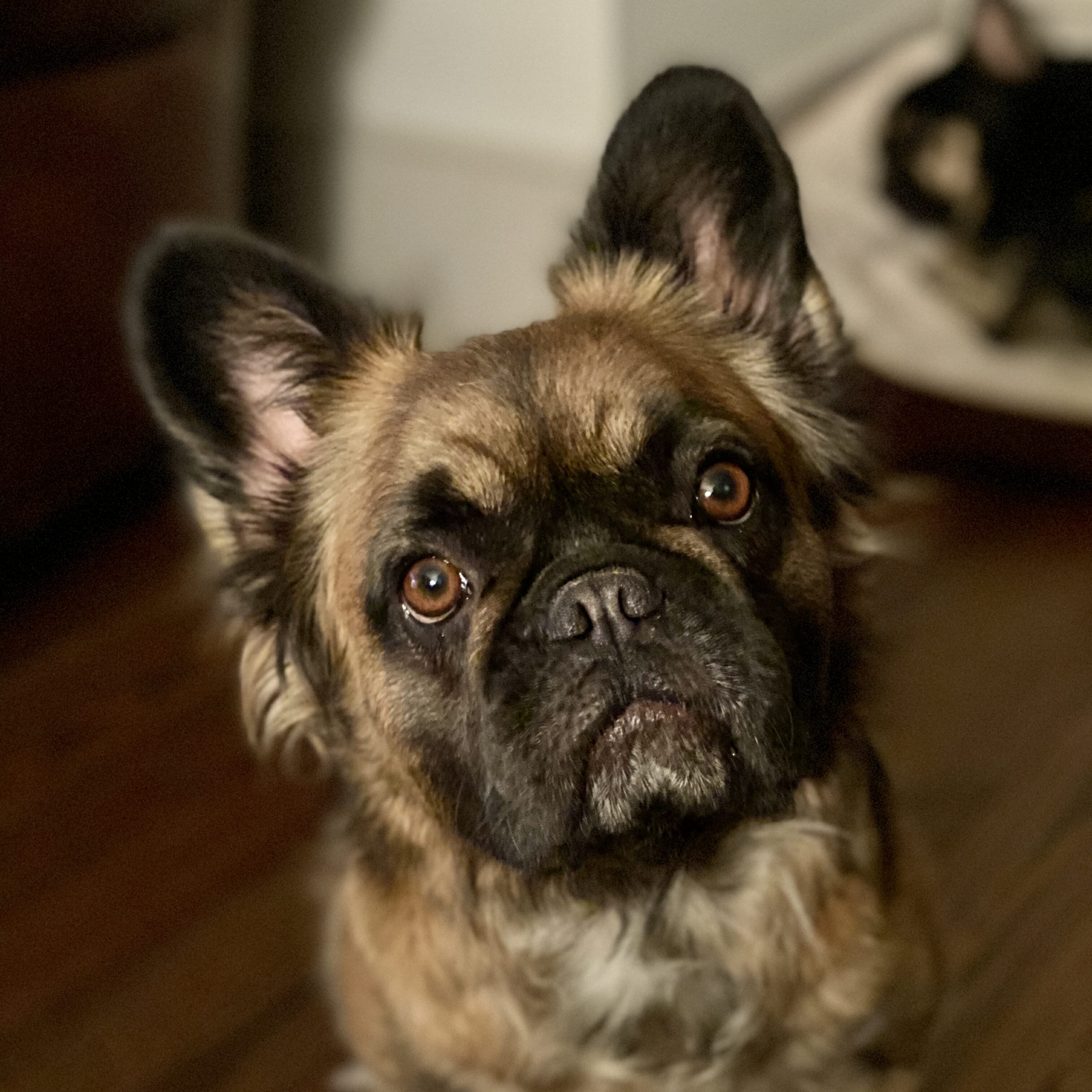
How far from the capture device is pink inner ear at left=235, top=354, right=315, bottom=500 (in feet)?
4.56

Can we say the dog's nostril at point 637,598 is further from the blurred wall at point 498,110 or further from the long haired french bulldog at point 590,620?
the blurred wall at point 498,110

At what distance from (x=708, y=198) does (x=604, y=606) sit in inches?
20.8

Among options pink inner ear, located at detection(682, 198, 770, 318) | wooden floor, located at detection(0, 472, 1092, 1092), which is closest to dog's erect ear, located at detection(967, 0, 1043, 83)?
wooden floor, located at detection(0, 472, 1092, 1092)

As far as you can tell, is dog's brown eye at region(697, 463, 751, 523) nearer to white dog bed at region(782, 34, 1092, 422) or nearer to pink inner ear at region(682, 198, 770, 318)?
pink inner ear at region(682, 198, 770, 318)

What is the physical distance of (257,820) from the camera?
7.58ft

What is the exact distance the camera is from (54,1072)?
74.7 inches

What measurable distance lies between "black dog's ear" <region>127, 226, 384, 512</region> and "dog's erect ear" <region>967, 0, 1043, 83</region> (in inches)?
92.4

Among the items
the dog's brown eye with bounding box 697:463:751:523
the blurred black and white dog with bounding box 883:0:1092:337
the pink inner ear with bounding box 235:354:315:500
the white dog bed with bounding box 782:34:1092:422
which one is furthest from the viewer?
the blurred black and white dog with bounding box 883:0:1092:337

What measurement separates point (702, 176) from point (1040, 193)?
2080 millimetres

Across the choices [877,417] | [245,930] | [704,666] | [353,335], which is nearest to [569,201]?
[877,417]

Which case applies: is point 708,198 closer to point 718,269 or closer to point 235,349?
point 718,269

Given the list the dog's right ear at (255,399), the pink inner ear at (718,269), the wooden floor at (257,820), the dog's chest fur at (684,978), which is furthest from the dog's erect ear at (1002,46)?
the dog's chest fur at (684,978)

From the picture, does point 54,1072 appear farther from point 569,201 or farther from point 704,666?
point 569,201

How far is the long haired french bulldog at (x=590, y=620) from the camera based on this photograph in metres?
1.14
